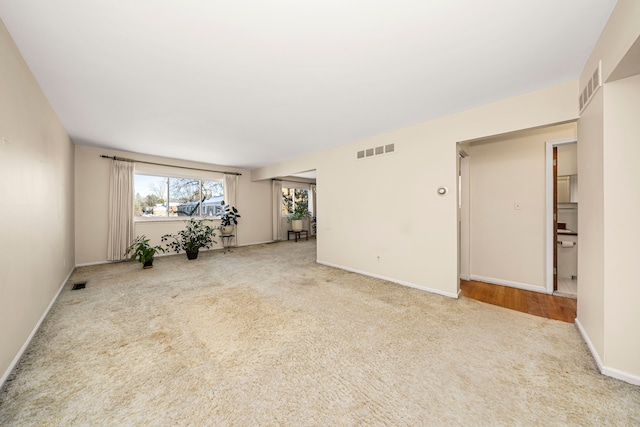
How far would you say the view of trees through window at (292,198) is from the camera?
843 cm

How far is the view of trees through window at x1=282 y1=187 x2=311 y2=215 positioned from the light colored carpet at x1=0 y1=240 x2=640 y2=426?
565cm

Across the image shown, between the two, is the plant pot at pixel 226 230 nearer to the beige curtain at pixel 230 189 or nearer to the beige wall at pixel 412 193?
the beige curtain at pixel 230 189

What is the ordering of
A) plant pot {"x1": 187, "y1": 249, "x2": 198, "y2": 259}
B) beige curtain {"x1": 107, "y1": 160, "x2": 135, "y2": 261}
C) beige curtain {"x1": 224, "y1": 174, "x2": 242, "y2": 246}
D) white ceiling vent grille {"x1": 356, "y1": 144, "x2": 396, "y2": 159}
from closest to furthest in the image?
white ceiling vent grille {"x1": 356, "y1": 144, "x2": 396, "y2": 159} → beige curtain {"x1": 107, "y1": 160, "x2": 135, "y2": 261} → plant pot {"x1": 187, "y1": 249, "x2": 198, "y2": 259} → beige curtain {"x1": 224, "y1": 174, "x2": 242, "y2": 246}

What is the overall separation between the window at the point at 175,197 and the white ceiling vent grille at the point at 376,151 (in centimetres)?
445

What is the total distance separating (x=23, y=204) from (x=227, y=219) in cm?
448

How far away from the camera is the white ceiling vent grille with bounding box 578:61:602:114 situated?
1651mm

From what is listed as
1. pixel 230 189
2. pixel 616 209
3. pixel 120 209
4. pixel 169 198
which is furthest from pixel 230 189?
pixel 616 209

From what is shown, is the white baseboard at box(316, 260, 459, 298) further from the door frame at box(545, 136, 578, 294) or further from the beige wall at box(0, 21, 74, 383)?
the beige wall at box(0, 21, 74, 383)

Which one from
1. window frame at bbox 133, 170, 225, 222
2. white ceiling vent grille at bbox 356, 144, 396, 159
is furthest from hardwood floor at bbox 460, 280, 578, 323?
window frame at bbox 133, 170, 225, 222

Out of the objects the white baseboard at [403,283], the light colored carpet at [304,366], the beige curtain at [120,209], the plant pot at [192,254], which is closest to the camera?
the light colored carpet at [304,366]

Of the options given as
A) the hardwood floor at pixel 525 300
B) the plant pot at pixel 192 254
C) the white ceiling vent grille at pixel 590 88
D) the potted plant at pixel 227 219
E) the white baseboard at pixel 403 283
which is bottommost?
the hardwood floor at pixel 525 300

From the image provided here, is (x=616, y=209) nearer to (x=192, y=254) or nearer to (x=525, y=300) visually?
(x=525, y=300)

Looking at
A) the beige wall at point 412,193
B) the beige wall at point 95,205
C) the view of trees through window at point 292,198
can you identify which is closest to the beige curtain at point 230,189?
the beige wall at point 95,205

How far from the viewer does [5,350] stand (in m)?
1.53
